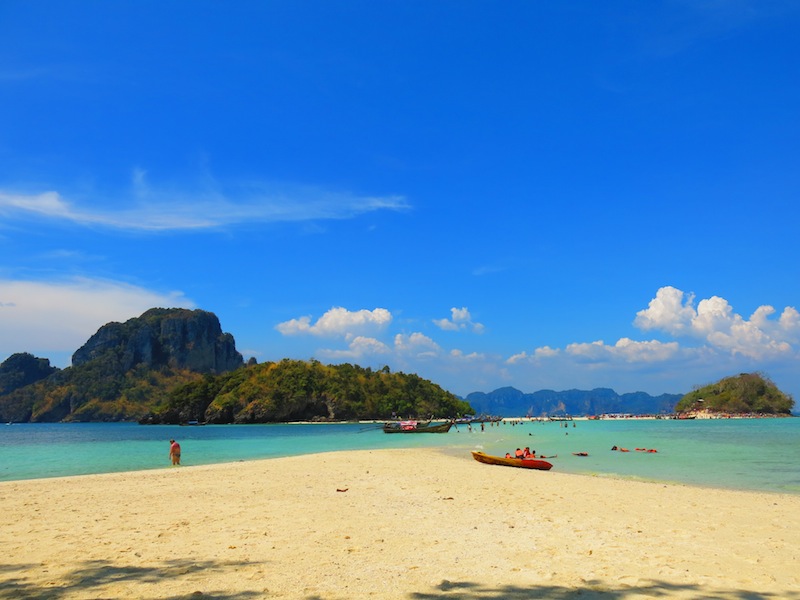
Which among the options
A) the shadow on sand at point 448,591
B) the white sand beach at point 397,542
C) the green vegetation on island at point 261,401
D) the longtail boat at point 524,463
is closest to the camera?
the shadow on sand at point 448,591

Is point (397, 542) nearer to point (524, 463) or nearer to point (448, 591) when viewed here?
point (448, 591)

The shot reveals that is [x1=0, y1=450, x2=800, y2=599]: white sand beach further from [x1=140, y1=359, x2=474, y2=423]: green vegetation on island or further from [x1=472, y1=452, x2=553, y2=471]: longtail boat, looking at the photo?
[x1=140, y1=359, x2=474, y2=423]: green vegetation on island

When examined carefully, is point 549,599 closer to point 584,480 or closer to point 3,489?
point 584,480

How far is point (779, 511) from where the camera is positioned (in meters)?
15.7

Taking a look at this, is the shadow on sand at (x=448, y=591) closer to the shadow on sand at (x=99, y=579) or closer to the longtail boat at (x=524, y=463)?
the shadow on sand at (x=99, y=579)

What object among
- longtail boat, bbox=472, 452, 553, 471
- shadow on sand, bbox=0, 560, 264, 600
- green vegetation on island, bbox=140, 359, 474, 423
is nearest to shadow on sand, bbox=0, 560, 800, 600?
shadow on sand, bbox=0, 560, 264, 600

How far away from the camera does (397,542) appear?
36.3 feet

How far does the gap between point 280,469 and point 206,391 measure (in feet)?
583

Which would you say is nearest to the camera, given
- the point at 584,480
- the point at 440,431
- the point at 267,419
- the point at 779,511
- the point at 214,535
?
the point at 214,535

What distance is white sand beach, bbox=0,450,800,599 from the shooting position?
808cm

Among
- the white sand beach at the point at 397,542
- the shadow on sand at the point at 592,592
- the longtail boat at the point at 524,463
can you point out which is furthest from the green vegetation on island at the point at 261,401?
the shadow on sand at the point at 592,592

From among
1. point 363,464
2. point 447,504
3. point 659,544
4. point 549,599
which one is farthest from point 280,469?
point 549,599

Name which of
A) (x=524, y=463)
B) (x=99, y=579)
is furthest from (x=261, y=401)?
(x=99, y=579)

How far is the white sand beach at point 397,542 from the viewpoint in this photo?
8.08 metres
